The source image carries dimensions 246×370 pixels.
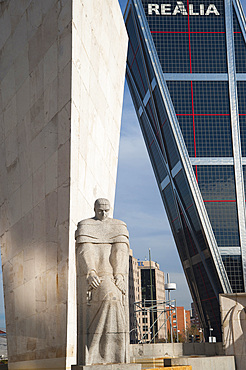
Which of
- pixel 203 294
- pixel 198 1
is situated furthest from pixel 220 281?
pixel 198 1

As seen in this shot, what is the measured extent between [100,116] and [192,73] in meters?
33.3

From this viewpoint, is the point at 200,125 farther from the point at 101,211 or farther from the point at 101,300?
the point at 101,300

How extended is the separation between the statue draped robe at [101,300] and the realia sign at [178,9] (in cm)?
4376

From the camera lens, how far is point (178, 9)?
161 ft

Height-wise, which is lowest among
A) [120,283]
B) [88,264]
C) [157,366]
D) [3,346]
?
[157,366]

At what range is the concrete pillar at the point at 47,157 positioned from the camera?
37.8 ft

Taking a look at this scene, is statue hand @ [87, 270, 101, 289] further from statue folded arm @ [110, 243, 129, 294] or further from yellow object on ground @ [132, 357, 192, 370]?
yellow object on ground @ [132, 357, 192, 370]

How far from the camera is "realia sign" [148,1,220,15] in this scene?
48094mm

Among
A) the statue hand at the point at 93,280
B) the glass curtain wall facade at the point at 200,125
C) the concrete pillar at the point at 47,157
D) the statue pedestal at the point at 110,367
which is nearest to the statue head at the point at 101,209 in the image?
the statue hand at the point at 93,280

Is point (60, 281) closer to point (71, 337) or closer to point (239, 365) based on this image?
point (71, 337)

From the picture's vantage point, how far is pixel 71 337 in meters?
11.0

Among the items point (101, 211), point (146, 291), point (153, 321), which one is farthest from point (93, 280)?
point (146, 291)

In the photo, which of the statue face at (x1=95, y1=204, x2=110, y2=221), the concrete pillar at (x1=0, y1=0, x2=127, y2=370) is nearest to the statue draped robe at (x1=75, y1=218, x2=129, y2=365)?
the statue face at (x1=95, y1=204, x2=110, y2=221)

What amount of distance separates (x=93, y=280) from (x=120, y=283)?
0.40 metres
